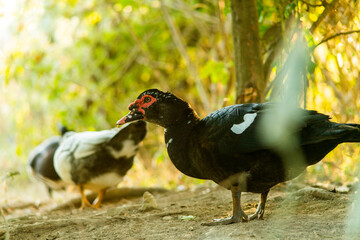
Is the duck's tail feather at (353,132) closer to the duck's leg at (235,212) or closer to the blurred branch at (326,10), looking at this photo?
the duck's leg at (235,212)

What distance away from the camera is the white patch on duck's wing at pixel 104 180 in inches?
169

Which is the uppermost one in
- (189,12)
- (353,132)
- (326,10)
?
(189,12)

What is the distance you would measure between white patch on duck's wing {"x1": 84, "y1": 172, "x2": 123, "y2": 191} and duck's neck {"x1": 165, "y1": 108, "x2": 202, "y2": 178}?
1738 mm

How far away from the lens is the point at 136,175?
20.3ft

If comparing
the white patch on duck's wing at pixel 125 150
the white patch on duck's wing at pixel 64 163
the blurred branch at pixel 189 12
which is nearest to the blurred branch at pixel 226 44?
the blurred branch at pixel 189 12

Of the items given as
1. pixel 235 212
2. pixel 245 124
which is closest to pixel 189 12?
pixel 245 124

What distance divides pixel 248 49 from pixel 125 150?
5.16ft

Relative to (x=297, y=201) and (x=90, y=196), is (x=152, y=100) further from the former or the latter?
(x=90, y=196)

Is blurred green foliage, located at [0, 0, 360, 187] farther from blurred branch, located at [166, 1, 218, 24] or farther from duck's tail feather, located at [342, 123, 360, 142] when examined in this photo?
duck's tail feather, located at [342, 123, 360, 142]

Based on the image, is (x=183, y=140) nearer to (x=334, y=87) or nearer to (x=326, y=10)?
(x=326, y=10)

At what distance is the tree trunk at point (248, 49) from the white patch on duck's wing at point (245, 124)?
1.25 metres

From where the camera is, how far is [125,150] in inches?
163

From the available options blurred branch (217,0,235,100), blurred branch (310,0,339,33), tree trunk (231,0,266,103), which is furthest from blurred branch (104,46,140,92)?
blurred branch (310,0,339,33)

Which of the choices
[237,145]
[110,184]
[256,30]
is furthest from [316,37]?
[110,184]
